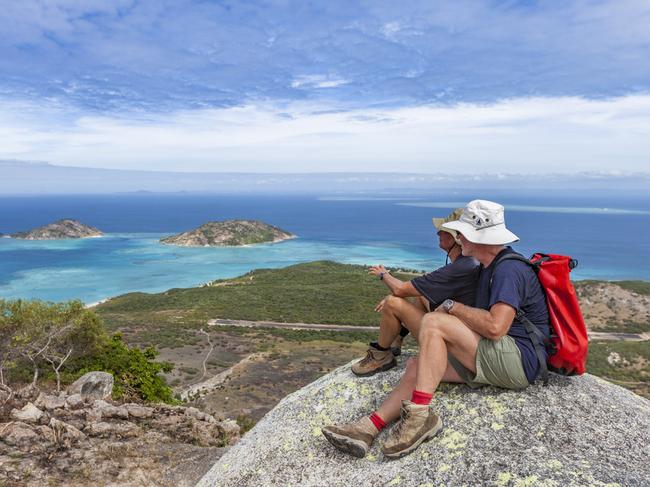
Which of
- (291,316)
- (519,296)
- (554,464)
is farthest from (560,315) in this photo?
(291,316)

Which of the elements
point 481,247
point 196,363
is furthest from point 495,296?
point 196,363

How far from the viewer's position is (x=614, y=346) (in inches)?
2101

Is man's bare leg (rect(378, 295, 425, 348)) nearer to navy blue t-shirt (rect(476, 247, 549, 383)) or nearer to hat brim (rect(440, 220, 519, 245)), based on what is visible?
navy blue t-shirt (rect(476, 247, 549, 383))

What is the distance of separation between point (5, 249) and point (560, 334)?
212175 millimetres

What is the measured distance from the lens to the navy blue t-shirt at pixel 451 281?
6.18 metres

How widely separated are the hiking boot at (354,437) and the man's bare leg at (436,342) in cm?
99

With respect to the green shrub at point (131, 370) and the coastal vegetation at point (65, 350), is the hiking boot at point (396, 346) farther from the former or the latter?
the coastal vegetation at point (65, 350)

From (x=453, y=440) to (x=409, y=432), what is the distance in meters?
0.65

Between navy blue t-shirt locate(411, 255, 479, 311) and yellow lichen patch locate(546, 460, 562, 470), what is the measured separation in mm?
2285

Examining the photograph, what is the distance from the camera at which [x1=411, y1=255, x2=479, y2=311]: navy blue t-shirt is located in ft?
20.3

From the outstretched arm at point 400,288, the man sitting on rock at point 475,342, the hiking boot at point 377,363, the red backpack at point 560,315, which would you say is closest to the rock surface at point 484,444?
the hiking boot at point 377,363

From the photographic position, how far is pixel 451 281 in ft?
20.6

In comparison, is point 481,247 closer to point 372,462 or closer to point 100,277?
point 372,462

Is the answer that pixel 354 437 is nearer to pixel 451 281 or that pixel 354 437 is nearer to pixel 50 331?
pixel 451 281
